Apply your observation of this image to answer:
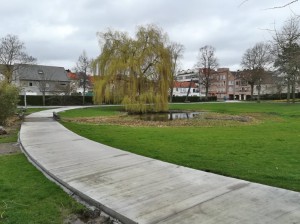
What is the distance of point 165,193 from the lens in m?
4.73

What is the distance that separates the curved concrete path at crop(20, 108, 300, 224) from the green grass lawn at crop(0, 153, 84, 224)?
260 mm

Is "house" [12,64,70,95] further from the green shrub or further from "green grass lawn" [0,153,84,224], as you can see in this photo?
"green grass lawn" [0,153,84,224]

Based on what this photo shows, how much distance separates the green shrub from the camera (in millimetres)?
17188

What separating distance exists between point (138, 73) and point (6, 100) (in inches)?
625

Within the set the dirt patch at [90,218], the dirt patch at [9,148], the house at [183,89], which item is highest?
the house at [183,89]

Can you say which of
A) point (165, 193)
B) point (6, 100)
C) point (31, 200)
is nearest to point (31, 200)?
point (31, 200)

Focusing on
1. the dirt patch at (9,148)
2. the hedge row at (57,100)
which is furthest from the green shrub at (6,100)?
the hedge row at (57,100)

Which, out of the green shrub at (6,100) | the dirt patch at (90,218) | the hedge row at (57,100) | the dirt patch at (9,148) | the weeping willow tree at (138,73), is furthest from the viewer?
the hedge row at (57,100)

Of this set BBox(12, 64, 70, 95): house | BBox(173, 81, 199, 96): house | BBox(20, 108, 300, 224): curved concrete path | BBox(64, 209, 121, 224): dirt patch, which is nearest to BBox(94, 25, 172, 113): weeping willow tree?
BBox(20, 108, 300, 224): curved concrete path

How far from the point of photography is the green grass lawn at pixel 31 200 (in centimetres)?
418

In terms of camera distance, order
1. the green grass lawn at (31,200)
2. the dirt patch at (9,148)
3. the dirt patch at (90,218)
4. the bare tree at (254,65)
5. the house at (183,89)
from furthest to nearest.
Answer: the house at (183,89) < the bare tree at (254,65) < the dirt patch at (9,148) < the green grass lawn at (31,200) < the dirt patch at (90,218)

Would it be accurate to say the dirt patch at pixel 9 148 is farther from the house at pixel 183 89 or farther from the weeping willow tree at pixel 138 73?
the house at pixel 183 89

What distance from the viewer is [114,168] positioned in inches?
255

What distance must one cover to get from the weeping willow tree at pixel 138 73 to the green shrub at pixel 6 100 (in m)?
13.2
